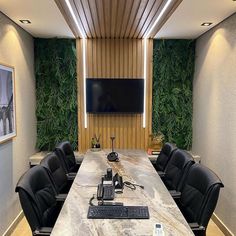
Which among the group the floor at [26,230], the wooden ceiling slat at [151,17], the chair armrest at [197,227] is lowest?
the floor at [26,230]

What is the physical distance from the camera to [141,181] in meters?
2.48

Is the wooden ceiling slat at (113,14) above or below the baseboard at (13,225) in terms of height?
above

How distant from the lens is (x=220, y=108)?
3.41m

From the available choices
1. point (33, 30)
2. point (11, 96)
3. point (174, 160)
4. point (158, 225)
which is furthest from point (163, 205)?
point (33, 30)

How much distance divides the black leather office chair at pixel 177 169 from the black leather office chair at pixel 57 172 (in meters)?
1.15

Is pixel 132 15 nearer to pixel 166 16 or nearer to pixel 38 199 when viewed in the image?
pixel 166 16

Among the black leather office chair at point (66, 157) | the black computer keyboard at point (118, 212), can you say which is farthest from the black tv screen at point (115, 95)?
the black computer keyboard at point (118, 212)

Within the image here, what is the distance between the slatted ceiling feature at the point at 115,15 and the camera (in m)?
2.78

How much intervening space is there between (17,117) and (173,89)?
2.53 m

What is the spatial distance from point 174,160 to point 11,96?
2058 millimetres

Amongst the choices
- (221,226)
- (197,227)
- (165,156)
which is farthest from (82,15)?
(221,226)

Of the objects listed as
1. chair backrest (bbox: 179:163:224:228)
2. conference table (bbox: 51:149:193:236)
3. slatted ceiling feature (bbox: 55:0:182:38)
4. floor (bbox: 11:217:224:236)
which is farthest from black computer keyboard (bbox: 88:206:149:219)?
slatted ceiling feature (bbox: 55:0:182:38)

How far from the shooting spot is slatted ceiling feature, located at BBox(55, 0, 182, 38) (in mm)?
2779

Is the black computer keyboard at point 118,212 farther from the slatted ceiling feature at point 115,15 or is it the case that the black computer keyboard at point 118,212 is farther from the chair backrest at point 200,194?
the slatted ceiling feature at point 115,15
